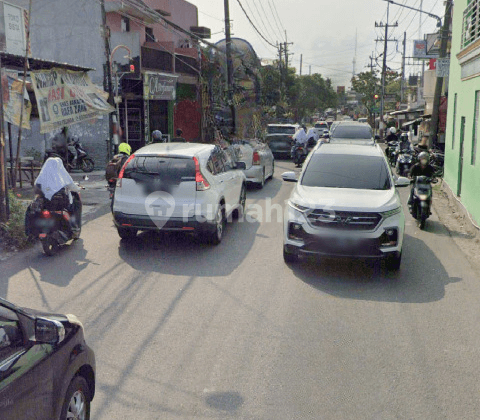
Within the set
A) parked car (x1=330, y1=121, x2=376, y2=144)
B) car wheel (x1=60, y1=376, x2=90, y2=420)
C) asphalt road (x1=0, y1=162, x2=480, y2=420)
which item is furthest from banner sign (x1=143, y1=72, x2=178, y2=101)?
car wheel (x1=60, y1=376, x2=90, y2=420)

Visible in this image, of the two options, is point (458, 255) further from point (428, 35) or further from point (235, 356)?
point (428, 35)

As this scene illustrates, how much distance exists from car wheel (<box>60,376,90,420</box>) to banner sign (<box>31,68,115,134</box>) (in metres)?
11.7

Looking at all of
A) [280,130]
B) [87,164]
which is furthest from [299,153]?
[87,164]

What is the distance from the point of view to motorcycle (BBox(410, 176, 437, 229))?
11805mm

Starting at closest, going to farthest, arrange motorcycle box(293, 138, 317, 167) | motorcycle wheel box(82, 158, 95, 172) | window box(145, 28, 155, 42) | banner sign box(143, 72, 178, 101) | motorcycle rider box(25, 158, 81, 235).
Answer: motorcycle rider box(25, 158, 81, 235), motorcycle wheel box(82, 158, 95, 172), motorcycle box(293, 138, 317, 167), banner sign box(143, 72, 178, 101), window box(145, 28, 155, 42)

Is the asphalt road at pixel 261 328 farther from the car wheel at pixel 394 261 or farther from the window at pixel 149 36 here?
the window at pixel 149 36

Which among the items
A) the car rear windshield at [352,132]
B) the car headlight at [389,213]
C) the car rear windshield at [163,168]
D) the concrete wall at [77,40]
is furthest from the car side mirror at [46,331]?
the car rear windshield at [352,132]

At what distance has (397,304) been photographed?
717cm

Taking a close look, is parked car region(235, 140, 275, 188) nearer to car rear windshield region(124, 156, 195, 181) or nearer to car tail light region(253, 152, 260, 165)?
car tail light region(253, 152, 260, 165)

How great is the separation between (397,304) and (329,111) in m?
125

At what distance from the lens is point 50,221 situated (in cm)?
934

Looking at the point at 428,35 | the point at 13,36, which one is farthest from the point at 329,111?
the point at 13,36

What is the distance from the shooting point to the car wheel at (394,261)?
831 centimetres

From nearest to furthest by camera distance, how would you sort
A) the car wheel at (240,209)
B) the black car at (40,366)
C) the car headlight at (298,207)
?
1. the black car at (40,366)
2. the car headlight at (298,207)
3. the car wheel at (240,209)
